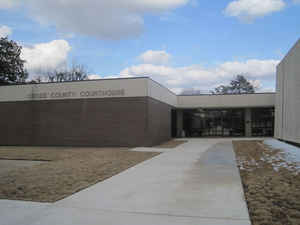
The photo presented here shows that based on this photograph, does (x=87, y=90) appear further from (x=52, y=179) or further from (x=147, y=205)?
(x=147, y=205)

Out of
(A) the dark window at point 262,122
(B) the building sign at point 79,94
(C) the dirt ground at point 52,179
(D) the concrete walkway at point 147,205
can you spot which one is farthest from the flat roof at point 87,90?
(A) the dark window at point 262,122

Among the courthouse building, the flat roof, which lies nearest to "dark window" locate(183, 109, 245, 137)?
the courthouse building

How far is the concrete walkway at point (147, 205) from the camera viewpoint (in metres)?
4.75

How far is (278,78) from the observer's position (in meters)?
19.7

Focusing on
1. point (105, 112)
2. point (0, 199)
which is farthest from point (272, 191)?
point (105, 112)

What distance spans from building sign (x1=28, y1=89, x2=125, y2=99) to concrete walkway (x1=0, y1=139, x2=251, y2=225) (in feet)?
38.6

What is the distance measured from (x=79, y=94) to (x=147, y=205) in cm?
1603

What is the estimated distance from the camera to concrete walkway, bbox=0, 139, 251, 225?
187 inches

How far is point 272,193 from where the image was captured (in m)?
6.39

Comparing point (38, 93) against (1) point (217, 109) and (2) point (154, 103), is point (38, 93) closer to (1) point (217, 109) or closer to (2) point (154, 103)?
(2) point (154, 103)

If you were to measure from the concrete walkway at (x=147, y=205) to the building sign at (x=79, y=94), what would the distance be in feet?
38.6

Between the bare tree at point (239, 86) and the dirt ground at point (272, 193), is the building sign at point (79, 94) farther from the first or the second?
the bare tree at point (239, 86)

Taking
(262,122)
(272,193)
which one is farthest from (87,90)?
(262,122)

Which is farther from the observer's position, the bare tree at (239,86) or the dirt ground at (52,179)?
the bare tree at (239,86)
